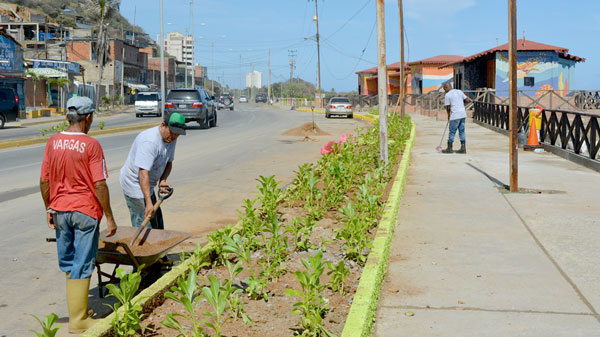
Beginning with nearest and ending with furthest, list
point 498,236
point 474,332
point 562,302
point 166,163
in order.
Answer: point 474,332
point 562,302
point 166,163
point 498,236

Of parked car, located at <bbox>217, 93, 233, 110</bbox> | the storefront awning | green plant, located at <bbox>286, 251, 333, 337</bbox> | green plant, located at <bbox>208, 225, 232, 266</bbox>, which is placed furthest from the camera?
parked car, located at <bbox>217, 93, 233, 110</bbox>

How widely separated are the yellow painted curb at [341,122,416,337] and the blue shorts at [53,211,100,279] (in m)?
1.84

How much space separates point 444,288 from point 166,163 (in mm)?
2689

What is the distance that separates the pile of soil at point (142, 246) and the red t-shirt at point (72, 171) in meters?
0.73

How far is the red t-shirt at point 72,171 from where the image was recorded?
449cm

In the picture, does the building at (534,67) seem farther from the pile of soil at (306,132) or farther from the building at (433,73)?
the pile of soil at (306,132)

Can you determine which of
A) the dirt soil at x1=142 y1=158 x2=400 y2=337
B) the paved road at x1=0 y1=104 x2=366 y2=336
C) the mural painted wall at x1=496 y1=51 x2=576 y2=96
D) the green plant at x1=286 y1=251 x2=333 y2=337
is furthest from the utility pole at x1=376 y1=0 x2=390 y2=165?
the mural painted wall at x1=496 y1=51 x2=576 y2=96

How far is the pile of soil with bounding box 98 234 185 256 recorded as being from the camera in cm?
525

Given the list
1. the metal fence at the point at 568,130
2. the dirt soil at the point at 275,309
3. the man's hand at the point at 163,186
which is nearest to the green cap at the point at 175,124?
the man's hand at the point at 163,186

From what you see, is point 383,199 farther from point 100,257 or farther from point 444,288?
point 100,257

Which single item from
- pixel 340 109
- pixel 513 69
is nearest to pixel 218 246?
pixel 513 69

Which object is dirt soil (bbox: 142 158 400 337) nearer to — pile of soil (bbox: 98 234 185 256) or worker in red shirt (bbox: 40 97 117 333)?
pile of soil (bbox: 98 234 185 256)

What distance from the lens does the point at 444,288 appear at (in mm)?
5293

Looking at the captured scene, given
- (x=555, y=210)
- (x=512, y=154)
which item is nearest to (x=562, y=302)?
(x=555, y=210)
